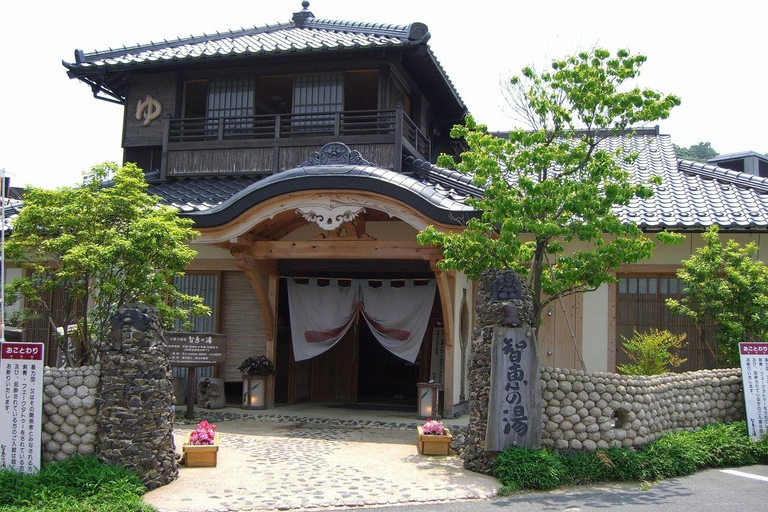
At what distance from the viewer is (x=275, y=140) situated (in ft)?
48.1

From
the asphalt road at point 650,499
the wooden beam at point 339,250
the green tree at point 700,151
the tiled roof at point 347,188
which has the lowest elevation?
the asphalt road at point 650,499

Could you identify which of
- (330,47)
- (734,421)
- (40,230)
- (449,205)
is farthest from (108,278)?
(734,421)

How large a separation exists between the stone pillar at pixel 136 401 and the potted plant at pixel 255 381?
4.99 meters

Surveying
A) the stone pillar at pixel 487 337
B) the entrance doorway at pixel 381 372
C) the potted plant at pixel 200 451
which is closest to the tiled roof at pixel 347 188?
the stone pillar at pixel 487 337

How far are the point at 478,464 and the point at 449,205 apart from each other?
418cm

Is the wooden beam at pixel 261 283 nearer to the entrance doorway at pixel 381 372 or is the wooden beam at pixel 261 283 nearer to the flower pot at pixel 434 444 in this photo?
the entrance doorway at pixel 381 372

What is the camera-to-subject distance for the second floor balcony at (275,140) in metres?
14.1

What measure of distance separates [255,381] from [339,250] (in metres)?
3.03

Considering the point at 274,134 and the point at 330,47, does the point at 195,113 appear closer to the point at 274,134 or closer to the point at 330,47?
the point at 274,134

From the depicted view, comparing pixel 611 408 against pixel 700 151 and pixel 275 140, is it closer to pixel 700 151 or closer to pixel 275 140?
pixel 275 140

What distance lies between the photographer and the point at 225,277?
14352mm

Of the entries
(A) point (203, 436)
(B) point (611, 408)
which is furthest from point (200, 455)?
(B) point (611, 408)

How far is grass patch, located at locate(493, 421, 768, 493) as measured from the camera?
8.15 metres

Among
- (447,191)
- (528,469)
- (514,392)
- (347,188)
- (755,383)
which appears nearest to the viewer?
(528,469)
